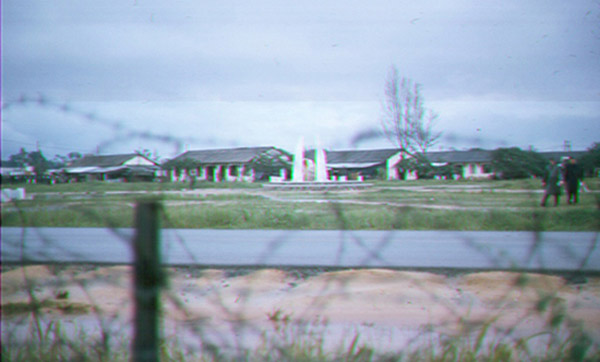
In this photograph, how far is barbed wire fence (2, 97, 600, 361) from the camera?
60.9 inches

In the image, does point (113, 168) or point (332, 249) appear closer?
point (113, 168)

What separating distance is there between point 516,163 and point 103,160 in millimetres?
1414

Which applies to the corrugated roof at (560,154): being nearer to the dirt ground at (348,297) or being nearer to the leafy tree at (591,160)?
the leafy tree at (591,160)

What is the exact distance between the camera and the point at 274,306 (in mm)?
3301

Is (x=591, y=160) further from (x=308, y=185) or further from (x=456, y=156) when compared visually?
(x=308, y=185)

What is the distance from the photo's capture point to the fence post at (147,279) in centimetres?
132

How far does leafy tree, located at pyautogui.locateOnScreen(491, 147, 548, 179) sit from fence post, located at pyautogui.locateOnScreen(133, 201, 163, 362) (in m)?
A: 1.14

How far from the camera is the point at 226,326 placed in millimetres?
2928

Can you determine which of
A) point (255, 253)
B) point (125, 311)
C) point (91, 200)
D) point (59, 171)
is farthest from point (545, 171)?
point (255, 253)

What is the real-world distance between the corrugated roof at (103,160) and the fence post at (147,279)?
30cm

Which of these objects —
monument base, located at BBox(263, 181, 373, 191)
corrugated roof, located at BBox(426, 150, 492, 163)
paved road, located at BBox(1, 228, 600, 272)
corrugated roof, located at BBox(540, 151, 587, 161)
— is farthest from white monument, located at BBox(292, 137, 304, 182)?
paved road, located at BBox(1, 228, 600, 272)

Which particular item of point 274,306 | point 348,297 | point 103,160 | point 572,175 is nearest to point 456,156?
point 572,175

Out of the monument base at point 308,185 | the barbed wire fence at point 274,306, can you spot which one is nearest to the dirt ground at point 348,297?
the barbed wire fence at point 274,306

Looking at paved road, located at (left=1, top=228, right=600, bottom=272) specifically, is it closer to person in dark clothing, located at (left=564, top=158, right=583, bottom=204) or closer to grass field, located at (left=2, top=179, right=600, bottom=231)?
grass field, located at (left=2, top=179, right=600, bottom=231)
